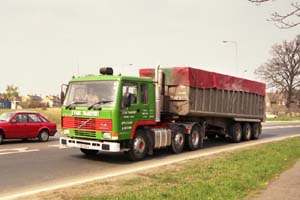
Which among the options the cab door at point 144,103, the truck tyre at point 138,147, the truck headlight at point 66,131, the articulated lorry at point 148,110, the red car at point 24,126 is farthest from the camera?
the red car at point 24,126

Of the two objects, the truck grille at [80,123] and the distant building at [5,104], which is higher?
the distant building at [5,104]

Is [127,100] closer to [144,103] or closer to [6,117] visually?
[144,103]

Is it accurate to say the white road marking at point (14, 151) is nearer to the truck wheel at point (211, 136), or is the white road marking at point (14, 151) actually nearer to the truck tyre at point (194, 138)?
the truck tyre at point (194, 138)

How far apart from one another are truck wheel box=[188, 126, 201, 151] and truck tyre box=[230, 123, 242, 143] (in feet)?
12.7

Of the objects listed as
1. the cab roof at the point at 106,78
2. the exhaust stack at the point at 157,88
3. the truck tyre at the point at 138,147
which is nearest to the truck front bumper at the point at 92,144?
the truck tyre at the point at 138,147

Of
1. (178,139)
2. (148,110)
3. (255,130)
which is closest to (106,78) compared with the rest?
(148,110)

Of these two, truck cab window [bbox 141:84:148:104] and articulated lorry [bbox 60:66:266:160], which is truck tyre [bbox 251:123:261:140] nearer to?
articulated lorry [bbox 60:66:266:160]

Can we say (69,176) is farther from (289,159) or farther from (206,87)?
(206,87)

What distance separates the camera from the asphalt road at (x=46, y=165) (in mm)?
9883

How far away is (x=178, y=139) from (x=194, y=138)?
47.7 inches

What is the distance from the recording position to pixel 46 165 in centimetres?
1230

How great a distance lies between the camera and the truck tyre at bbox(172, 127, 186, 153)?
51.9 ft

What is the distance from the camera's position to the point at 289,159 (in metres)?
12.8

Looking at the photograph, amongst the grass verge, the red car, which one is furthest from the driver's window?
the red car
